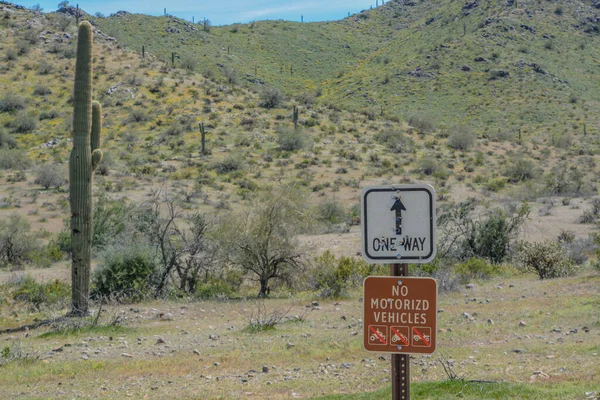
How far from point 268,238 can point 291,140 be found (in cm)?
2762

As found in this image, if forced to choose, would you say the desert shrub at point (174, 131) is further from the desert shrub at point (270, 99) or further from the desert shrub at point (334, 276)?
the desert shrub at point (334, 276)

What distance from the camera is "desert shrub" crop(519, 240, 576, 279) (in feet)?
58.3

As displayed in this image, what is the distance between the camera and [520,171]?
141ft

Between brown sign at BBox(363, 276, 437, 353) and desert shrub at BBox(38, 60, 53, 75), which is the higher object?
desert shrub at BBox(38, 60, 53, 75)

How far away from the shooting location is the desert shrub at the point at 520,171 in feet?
139

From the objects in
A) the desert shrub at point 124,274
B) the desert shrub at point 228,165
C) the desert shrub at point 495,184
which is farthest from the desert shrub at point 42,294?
the desert shrub at point 495,184

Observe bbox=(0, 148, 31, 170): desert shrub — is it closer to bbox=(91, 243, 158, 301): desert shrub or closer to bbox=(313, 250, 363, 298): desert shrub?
bbox=(91, 243, 158, 301): desert shrub

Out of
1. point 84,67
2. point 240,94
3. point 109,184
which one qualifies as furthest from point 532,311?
point 240,94

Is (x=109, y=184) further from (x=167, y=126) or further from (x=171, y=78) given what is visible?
(x=171, y=78)

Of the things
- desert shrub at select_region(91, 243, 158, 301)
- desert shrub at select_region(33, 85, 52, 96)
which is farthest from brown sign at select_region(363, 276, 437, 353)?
desert shrub at select_region(33, 85, 52, 96)

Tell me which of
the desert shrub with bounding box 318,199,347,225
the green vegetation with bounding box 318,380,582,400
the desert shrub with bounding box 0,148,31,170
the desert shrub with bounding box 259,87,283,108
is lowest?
the green vegetation with bounding box 318,380,582,400

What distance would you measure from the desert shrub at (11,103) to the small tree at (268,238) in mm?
34043

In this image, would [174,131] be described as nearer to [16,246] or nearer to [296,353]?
[16,246]

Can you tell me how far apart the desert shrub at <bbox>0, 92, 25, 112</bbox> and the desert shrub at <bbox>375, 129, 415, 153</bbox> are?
24566 mm
